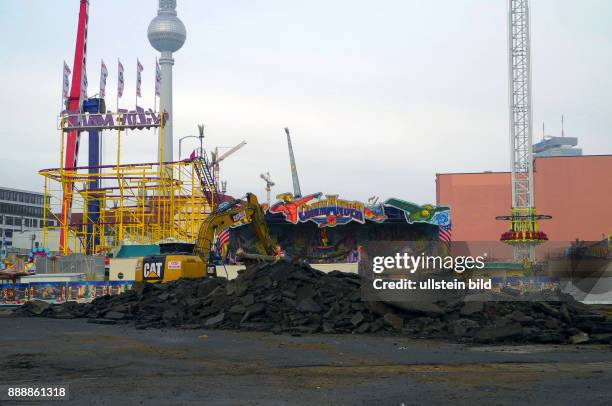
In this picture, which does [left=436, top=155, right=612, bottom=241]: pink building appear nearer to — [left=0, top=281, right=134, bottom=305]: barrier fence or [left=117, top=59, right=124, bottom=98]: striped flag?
[left=117, top=59, right=124, bottom=98]: striped flag

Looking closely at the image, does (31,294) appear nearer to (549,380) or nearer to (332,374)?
(332,374)

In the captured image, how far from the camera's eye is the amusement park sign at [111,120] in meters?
68.6

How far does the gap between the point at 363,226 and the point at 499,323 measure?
40998 millimetres

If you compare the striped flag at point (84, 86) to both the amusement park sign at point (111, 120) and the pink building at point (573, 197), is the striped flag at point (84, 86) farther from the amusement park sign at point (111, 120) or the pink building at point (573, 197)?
the pink building at point (573, 197)

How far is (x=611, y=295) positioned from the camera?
40.0 meters

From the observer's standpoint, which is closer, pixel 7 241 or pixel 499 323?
pixel 499 323

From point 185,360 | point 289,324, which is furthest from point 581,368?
point 289,324

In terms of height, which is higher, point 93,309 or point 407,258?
point 407,258

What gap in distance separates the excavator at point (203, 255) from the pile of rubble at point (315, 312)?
2.69 m

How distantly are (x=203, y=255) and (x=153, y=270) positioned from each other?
3.34 metres

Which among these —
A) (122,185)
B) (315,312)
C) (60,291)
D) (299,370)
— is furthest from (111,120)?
(299,370)

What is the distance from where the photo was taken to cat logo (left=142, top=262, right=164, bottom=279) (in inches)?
1353

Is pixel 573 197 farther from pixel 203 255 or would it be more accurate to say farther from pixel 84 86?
pixel 203 255

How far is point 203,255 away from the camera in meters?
37.2
